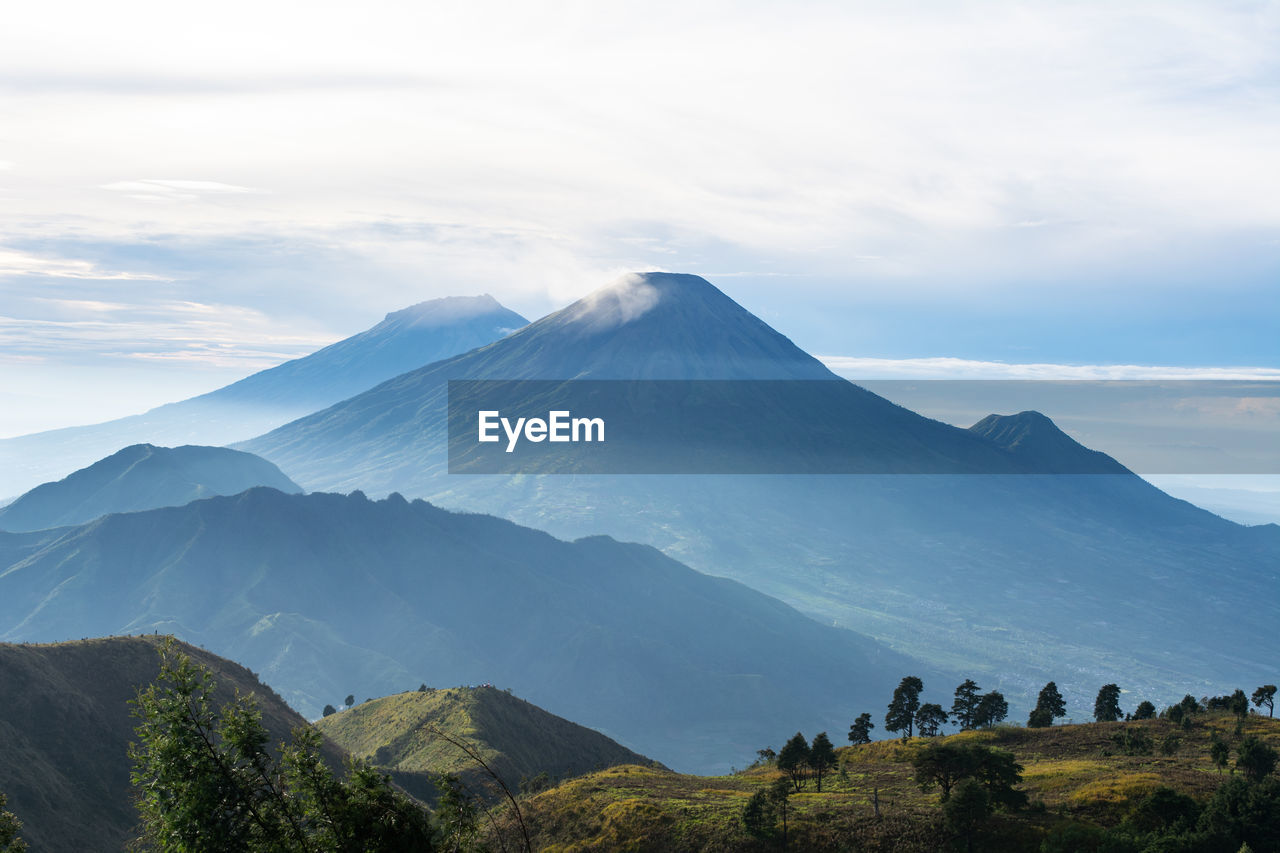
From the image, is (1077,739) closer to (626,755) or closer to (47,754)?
(626,755)

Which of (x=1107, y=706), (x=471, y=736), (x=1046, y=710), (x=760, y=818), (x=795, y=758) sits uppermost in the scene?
(x=760, y=818)

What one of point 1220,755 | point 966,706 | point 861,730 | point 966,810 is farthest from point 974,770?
point 966,706

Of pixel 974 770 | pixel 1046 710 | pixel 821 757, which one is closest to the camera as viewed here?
pixel 974 770

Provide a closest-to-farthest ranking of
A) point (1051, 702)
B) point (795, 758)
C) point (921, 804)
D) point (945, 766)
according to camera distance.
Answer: point (945, 766) → point (921, 804) → point (795, 758) → point (1051, 702)

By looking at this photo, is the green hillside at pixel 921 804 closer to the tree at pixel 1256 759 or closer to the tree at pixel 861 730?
the tree at pixel 1256 759

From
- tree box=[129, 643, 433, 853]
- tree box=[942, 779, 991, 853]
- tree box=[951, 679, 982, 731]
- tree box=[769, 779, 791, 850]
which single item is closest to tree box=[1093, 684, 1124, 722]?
tree box=[951, 679, 982, 731]

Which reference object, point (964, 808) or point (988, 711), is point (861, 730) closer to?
point (988, 711)
